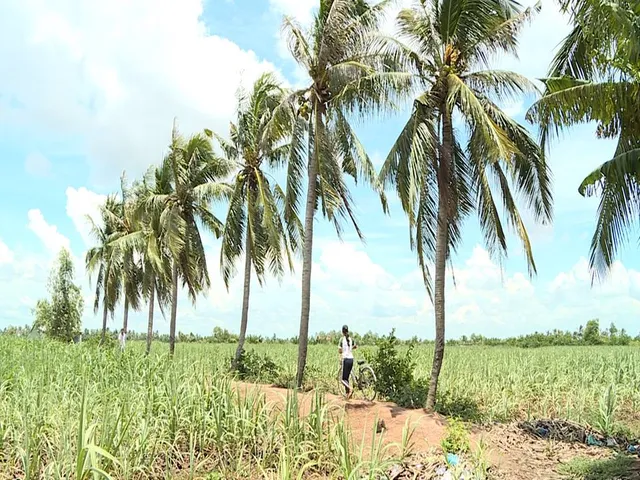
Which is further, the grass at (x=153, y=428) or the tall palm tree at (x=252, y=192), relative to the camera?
the tall palm tree at (x=252, y=192)

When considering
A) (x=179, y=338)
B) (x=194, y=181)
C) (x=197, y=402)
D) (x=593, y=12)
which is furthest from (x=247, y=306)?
(x=179, y=338)

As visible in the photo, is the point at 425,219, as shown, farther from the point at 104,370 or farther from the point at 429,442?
the point at 104,370

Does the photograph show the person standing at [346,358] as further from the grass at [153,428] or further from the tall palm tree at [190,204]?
the tall palm tree at [190,204]

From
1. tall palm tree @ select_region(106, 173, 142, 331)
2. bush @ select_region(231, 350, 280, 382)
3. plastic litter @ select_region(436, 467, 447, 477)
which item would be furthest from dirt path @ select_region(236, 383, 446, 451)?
tall palm tree @ select_region(106, 173, 142, 331)

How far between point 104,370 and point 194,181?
13.3 m

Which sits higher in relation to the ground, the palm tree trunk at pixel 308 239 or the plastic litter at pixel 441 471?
the palm tree trunk at pixel 308 239

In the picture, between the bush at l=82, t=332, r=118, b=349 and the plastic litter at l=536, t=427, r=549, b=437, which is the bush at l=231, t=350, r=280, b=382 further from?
the plastic litter at l=536, t=427, r=549, b=437

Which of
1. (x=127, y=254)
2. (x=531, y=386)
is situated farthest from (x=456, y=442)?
(x=127, y=254)

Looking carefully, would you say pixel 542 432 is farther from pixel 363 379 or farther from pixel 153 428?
pixel 153 428

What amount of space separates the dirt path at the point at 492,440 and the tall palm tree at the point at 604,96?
10.7 feet

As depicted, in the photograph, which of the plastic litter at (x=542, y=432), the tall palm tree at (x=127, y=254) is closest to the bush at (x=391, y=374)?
the plastic litter at (x=542, y=432)

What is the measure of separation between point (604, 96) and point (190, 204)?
16052 mm

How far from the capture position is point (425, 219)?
13.4m

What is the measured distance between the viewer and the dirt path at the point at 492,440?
9000mm
